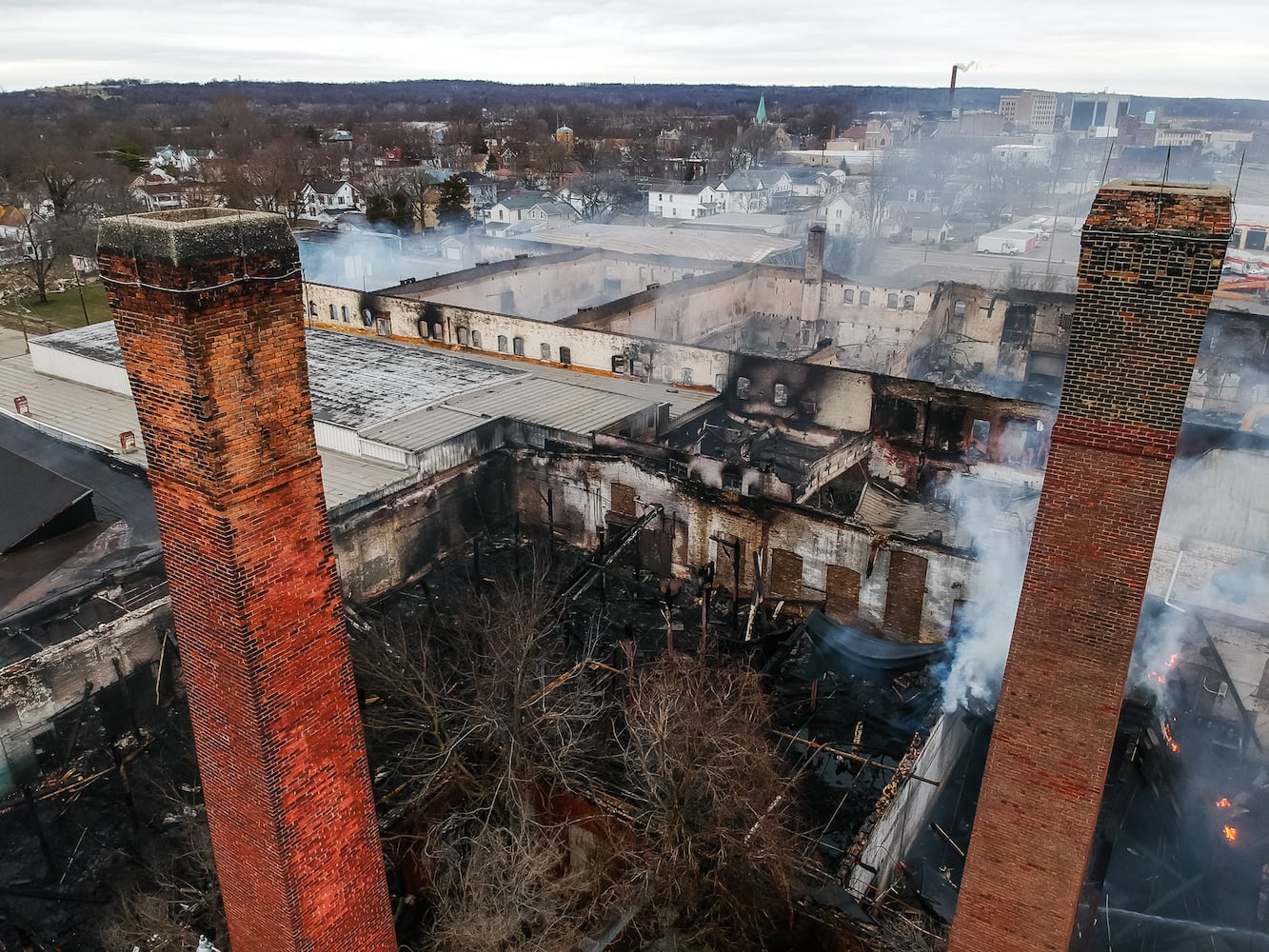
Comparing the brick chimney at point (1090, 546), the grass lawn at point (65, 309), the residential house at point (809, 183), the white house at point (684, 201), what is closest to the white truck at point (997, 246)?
the residential house at point (809, 183)

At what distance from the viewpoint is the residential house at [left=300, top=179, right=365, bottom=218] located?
71.8 meters

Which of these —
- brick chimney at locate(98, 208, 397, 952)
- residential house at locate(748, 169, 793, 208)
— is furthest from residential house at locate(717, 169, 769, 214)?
brick chimney at locate(98, 208, 397, 952)

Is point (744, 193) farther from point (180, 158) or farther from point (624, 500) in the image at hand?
Answer: point (180, 158)

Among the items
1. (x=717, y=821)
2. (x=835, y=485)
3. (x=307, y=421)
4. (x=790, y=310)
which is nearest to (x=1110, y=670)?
(x=717, y=821)

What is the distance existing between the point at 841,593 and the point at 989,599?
9.70 feet

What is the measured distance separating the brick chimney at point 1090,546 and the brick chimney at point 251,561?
5616 mm

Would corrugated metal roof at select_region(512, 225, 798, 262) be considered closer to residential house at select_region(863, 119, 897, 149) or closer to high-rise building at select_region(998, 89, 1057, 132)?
residential house at select_region(863, 119, 897, 149)

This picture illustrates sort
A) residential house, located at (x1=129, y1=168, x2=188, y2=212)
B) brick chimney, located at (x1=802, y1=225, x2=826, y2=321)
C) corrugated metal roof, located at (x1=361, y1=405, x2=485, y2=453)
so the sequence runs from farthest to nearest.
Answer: residential house, located at (x1=129, y1=168, x2=188, y2=212) → brick chimney, located at (x1=802, y1=225, x2=826, y2=321) → corrugated metal roof, located at (x1=361, y1=405, x2=485, y2=453)

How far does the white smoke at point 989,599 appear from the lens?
13.5 m

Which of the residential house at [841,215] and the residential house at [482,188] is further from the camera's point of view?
the residential house at [482,188]

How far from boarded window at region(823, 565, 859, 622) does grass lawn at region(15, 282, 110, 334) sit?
37.5 m

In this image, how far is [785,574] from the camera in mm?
17875

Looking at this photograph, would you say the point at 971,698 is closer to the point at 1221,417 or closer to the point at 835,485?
the point at 835,485

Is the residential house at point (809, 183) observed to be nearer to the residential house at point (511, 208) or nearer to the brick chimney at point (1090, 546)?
the residential house at point (511, 208)
